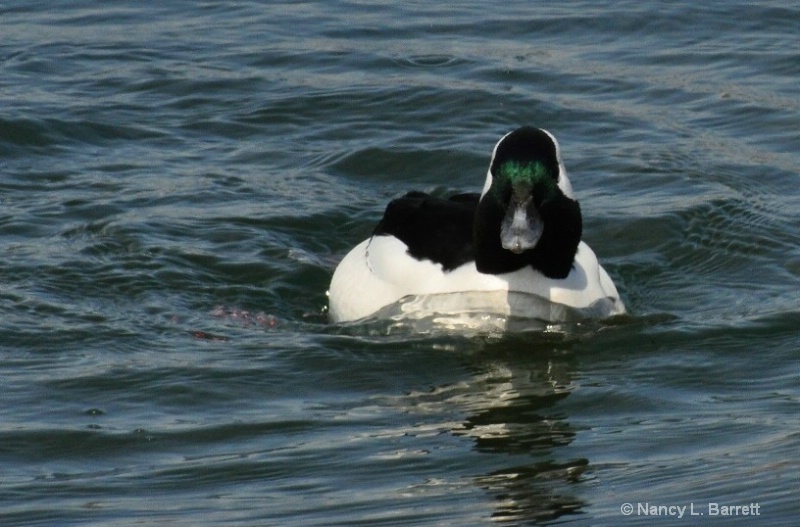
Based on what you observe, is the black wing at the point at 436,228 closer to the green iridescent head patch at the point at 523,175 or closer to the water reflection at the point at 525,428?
the water reflection at the point at 525,428

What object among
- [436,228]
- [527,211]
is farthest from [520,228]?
[436,228]

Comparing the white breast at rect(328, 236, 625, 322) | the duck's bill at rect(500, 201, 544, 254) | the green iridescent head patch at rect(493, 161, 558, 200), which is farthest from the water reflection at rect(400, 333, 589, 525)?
the green iridescent head patch at rect(493, 161, 558, 200)

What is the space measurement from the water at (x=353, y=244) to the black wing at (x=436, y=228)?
495 millimetres

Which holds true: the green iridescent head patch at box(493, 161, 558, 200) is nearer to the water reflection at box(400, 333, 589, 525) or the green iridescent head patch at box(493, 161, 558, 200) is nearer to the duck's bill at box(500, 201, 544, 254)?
the duck's bill at box(500, 201, 544, 254)

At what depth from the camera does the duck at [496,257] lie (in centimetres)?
841

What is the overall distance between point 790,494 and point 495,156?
2.78 m

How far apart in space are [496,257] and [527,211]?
0.56 meters

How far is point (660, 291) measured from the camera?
1024cm

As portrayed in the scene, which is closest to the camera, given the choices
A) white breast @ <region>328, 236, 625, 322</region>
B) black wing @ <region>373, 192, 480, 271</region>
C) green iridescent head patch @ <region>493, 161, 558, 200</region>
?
green iridescent head patch @ <region>493, 161, 558, 200</region>

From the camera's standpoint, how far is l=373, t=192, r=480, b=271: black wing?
920 centimetres

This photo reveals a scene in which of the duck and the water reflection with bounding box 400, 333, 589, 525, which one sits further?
the duck

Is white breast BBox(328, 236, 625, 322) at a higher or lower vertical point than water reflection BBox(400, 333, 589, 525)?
higher

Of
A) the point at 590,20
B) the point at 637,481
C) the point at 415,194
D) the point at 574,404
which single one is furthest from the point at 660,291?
the point at 590,20

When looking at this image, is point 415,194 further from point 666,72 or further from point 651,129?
point 666,72
